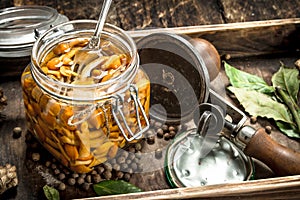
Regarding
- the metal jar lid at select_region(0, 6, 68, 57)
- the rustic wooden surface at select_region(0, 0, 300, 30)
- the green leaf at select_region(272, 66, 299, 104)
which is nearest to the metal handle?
the metal jar lid at select_region(0, 6, 68, 57)

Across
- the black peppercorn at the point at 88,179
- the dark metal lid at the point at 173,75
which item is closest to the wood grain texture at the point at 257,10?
the dark metal lid at the point at 173,75

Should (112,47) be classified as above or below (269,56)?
above

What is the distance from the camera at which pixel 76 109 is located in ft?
4.14

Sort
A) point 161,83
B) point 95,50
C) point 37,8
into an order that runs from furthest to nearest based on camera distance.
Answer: point 37,8, point 161,83, point 95,50

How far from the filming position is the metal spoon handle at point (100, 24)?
4.30 ft

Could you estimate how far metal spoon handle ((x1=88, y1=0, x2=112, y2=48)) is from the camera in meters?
1.31

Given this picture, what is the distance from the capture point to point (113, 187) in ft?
4.40

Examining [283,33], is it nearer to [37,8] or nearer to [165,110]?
[165,110]

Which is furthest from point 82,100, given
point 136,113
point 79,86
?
point 136,113

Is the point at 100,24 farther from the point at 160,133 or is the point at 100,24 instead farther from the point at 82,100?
the point at 160,133

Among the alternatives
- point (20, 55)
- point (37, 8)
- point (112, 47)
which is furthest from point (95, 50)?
point (37, 8)

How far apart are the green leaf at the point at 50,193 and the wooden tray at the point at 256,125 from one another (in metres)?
0.03

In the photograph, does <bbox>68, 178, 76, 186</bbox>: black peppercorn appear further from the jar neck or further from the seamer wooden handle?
the seamer wooden handle

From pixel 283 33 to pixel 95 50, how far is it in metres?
0.65
